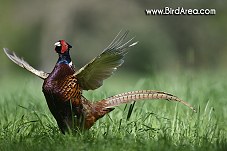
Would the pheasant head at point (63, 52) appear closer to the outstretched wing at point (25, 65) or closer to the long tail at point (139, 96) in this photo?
the outstretched wing at point (25, 65)

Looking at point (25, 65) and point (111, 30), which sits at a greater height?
point (111, 30)

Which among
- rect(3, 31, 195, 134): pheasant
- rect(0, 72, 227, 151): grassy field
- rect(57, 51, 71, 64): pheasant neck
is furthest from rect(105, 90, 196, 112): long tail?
rect(57, 51, 71, 64): pheasant neck

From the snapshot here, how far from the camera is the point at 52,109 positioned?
4.84 meters

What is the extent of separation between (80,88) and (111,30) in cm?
2779

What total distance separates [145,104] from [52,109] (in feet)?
6.00

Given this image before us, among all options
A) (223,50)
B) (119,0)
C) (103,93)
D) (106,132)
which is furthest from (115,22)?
(106,132)

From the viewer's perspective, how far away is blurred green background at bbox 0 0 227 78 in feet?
81.6

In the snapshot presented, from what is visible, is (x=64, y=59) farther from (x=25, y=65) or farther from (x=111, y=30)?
(x=111, y=30)

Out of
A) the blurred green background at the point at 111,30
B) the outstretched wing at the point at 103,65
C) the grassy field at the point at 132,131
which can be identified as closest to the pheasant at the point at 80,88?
the outstretched wing at the point at 103,65

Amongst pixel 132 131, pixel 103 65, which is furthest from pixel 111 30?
pixel 103 65

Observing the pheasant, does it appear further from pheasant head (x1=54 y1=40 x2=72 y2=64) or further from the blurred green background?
the blurred green background

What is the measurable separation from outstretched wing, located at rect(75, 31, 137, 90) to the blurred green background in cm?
1355

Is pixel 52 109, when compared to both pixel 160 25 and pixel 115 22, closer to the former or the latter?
pixel 115 22

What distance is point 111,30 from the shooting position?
3262 centimetres
